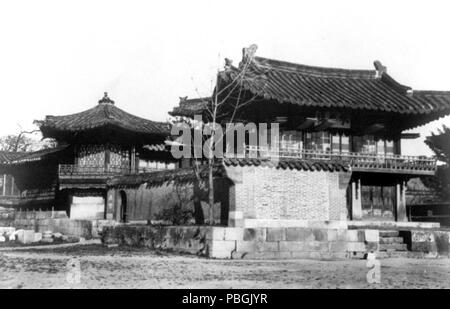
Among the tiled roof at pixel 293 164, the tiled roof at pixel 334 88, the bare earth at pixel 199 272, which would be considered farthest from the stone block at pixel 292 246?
the tiled roof at pixel 334 88

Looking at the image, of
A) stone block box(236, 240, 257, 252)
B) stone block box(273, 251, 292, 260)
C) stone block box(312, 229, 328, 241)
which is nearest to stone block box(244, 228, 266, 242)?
stone block box(236, 240, 257, 252)

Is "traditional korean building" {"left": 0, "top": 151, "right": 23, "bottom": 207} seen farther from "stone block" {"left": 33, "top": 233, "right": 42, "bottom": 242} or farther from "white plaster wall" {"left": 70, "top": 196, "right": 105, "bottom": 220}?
"stone block" {"left": 33, "top": 233, "right": 42, "bottom": 242}

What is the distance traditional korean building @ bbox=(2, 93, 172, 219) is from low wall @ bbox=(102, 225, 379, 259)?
11060 mm

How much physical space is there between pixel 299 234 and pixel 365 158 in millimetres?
9297

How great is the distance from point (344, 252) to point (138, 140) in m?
16.4

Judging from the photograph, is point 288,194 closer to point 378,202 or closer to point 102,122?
point 378,202

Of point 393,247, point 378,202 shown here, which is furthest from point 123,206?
point 393,247

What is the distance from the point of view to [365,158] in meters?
24.3

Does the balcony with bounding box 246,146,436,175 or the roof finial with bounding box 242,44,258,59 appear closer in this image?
the balcony with bounding box 246,146,436,175

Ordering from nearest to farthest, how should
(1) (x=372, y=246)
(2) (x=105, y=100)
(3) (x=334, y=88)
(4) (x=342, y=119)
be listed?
(1) (x=372, y=246) → (4) (x=342, y=119) → (3) (x=334, y=88) → (2) (x=105, y=100)

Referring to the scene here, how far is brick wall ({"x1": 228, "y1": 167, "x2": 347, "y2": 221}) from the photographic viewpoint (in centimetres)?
1773

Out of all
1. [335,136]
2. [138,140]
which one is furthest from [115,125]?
[335,136]
